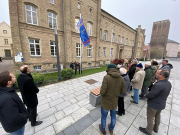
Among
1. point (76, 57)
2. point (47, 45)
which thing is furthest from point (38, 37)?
point (76, 57)

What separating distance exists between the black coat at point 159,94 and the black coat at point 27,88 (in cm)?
356

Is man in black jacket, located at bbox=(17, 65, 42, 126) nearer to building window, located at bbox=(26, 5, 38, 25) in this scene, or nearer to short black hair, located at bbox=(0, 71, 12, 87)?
short black hair, located at bbox=(0, 71, 12, 87)

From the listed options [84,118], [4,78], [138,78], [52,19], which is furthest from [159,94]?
[52,19]

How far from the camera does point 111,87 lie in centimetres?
209

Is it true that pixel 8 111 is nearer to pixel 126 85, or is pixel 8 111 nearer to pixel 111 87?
pixel 111 87

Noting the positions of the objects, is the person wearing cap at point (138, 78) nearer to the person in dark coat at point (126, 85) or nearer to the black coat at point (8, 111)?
the person in dark coat at point (126, 85)

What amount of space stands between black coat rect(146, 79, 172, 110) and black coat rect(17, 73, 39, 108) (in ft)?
11.7

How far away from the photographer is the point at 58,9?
11.2m

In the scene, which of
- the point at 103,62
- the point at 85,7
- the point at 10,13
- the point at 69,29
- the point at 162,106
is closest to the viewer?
the point at 162,106

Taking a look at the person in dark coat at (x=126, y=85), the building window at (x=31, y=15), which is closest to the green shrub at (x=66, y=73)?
the person in dark coat at (x=126, y=85)

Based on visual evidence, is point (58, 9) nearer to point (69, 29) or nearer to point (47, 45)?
point (69, 29)

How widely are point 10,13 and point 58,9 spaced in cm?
551

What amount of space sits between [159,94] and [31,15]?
14.0m

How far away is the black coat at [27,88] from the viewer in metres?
2.35
